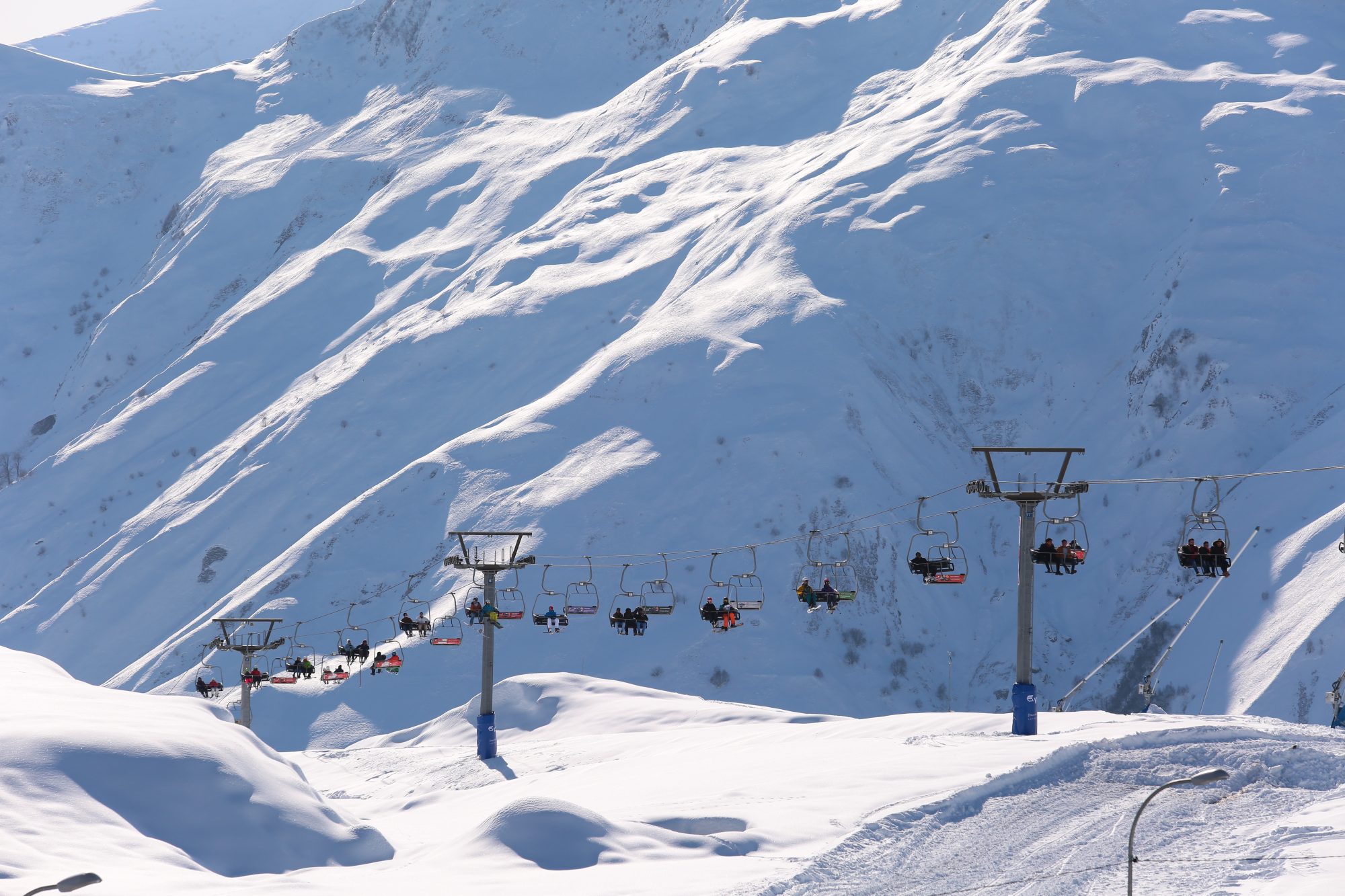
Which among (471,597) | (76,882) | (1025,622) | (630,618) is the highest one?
(1025,622)

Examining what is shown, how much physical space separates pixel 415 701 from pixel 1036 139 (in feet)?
180

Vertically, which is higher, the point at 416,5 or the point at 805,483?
the point at 416,5

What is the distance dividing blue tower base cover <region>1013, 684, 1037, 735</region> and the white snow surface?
707 mm

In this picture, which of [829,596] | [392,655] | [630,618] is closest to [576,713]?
[392,655]

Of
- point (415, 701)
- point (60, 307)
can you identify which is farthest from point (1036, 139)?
point (60, 307)

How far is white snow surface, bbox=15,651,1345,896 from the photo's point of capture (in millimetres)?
26266

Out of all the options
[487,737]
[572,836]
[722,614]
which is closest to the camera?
[572,836]

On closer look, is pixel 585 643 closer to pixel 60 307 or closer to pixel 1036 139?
pixel 1036 139

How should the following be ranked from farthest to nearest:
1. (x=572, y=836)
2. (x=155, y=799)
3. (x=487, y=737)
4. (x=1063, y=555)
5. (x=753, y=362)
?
(x=753, y=362) < (x=487, y=737) < (x=1063, y=555) < (x=155, y=799) < (x=572, y=836)

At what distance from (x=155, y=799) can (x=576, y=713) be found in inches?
974

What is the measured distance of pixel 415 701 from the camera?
64938mm

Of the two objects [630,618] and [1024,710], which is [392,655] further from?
[1024,710]

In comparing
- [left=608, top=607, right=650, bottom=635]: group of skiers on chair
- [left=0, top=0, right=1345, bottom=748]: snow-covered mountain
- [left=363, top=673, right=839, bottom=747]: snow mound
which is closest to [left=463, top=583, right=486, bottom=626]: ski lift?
[left=0, top=0, right=1345, bottom=748]: snow-covered mountain

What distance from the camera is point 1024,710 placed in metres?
36.5
